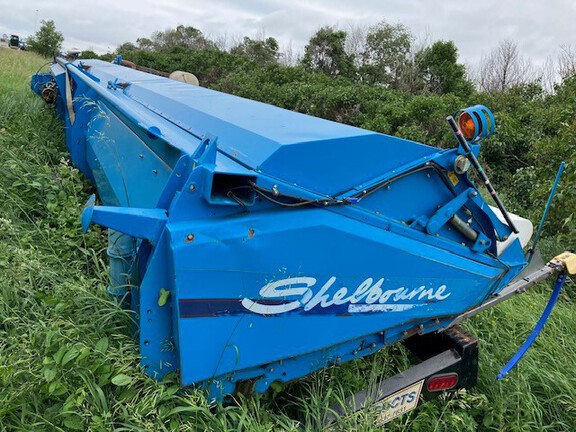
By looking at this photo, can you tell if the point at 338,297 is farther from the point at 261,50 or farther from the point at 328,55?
the point at 261,50

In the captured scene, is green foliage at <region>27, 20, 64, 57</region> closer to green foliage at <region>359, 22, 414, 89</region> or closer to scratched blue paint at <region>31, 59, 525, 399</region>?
green foliage at <region>359, 22, 414, 89</region>

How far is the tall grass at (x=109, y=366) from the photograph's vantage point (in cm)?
159

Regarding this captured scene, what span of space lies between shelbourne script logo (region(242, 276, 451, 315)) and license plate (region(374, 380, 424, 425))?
1.32 ft

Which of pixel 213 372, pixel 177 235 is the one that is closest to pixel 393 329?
pixel 213 372

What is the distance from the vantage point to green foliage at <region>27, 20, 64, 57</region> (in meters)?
39.3

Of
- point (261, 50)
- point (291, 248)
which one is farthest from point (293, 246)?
point (261, 50)

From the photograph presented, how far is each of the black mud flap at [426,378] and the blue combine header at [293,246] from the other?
0.49 ft

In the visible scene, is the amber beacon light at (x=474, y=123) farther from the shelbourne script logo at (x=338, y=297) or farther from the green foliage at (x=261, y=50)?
the green foliage at (x=261, y=50)

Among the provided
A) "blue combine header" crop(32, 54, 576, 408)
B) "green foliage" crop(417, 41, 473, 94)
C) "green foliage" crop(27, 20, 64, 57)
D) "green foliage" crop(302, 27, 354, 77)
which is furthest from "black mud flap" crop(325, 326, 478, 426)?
"green foliage" crop(27, 20, 64, 57)

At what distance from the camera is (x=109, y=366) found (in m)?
1.65

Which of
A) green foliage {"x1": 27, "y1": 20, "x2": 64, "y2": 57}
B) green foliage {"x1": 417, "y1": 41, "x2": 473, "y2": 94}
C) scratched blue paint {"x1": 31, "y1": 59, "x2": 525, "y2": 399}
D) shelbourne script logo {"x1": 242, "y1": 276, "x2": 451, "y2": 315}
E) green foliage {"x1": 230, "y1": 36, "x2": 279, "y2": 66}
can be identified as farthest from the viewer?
green foliage {"x1": 27, "y1": 20, "x2": 64, "y2": 57}

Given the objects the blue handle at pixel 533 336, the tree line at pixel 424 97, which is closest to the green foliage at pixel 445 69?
the tree line at pixel 424 97

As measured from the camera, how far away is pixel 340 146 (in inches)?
65.8

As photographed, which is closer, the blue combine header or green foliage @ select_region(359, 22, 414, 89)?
the blue combine header
